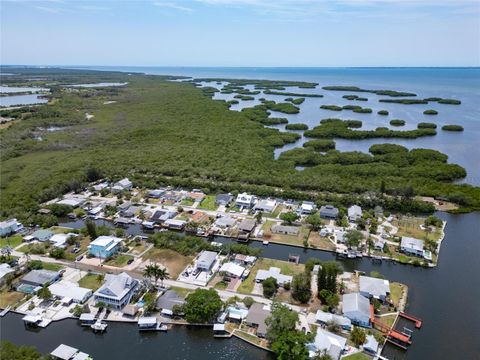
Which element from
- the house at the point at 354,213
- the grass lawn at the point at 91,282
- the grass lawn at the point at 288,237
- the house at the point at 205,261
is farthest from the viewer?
the house at the point at 354,213

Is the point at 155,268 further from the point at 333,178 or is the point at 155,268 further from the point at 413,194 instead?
the point at 413,194

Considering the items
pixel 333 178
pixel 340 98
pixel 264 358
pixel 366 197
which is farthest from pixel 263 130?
pixel 340 98

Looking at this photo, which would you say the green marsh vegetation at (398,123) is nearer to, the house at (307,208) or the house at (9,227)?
the house at (307,208)

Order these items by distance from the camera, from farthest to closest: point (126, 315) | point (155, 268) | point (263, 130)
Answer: point (263, 130) → point (155, 268) → point (126, 315)

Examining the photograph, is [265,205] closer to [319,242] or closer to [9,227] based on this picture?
[319,242]

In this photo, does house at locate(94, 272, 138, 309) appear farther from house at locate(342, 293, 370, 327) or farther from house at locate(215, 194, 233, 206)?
house at locate(215, 194, 233, 206)

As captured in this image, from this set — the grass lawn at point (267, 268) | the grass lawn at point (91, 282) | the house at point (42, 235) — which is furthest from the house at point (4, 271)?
the grass lawn at point (267, 268)

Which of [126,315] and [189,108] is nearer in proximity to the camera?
[126,315]

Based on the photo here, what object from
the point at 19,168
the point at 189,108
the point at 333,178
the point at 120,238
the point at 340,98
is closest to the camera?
the point at 120,238
